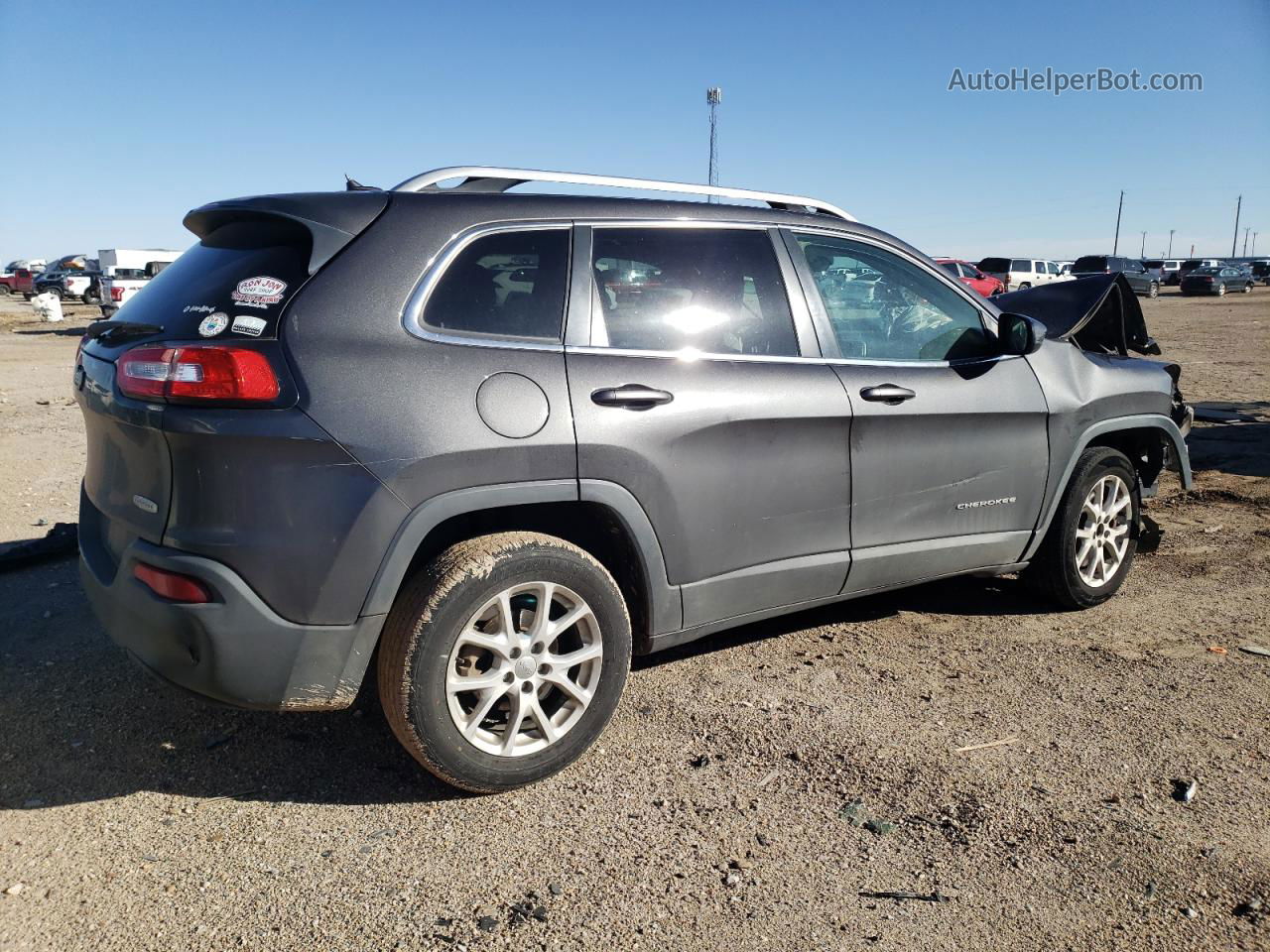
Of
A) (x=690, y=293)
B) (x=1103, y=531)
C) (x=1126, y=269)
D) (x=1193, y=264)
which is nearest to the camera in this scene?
(x=690, y=293)

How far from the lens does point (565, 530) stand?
3.54 metres

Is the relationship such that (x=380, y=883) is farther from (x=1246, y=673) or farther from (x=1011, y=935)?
(x=1246, y=673)

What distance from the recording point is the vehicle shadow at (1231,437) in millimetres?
8281

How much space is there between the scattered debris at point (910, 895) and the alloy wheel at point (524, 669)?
3.57 ft

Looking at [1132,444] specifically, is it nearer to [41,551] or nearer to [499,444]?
[499,444]

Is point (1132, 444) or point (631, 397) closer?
point (631, 397)

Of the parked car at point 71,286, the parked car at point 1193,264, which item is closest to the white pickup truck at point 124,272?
the parked car at point 71,286

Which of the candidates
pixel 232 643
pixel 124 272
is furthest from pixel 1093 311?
pixel 124 272

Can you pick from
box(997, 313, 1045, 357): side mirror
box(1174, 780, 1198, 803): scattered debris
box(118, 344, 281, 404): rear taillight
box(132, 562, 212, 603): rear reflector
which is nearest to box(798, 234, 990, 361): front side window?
box(997, 313, 1045, 357): side mirror

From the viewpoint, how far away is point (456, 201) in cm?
328

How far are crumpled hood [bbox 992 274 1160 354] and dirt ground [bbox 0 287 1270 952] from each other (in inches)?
72.4

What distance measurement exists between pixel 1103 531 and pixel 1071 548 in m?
0.30

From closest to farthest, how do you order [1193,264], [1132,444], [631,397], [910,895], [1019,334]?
[910,895], [631,397], [1019,334], [1132,444], [1193,264]

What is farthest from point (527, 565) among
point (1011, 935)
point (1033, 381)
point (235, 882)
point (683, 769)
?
point (1033, 381)
